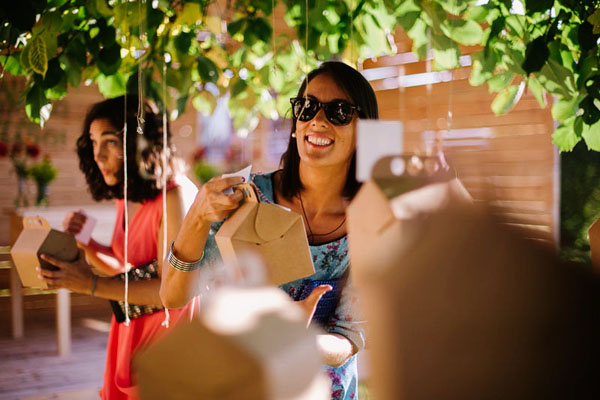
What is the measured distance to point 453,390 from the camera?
25cm

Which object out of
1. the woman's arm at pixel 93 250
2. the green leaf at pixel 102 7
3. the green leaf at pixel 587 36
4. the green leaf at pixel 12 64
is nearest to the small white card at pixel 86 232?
the woman's arm at pixel 93 250

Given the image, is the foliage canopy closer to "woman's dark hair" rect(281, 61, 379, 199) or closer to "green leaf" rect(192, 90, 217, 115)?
"woman's dark hair" rect(281, 61, 379, 199)

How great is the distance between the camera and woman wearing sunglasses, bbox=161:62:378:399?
3.75ft

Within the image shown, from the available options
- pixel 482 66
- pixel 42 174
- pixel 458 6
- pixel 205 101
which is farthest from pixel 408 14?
pixel 42 174

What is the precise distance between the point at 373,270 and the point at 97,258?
191 centimetres

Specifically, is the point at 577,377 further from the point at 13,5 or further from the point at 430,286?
the point at 13,5

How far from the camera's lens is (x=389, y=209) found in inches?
10.7

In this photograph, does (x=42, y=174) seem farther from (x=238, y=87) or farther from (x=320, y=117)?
(x=320, y=117)

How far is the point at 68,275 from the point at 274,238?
Answer: 115 cm

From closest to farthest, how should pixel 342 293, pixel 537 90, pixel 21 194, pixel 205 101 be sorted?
1. pixel 342 293
2. pixel 537 90
3. pixel 205 101
4. pixel 21 194

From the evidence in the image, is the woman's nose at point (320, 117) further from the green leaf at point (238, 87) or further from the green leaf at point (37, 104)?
the green leaf at point (238, 87)

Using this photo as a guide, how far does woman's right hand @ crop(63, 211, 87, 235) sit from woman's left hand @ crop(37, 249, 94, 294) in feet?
0.87

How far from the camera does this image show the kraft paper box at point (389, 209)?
259 millimetres

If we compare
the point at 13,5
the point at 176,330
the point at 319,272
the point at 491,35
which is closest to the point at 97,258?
the point at 319,272
